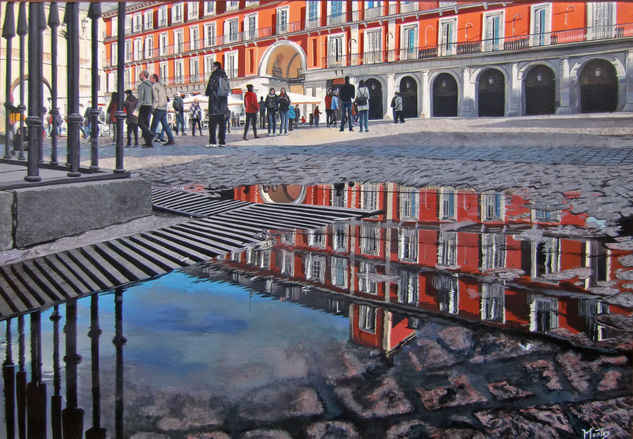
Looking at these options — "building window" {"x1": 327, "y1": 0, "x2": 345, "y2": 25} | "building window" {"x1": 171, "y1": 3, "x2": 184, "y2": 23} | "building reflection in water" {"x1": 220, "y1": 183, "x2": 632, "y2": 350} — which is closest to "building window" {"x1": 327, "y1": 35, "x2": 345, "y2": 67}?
"building window" {"x1": 327, "y1": 0, "x2": 345, "y2": 25}

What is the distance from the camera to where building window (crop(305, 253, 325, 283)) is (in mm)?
2016

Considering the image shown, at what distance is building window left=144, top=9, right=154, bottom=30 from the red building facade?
0.03 meters

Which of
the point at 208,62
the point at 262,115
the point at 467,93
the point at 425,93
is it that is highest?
the point at 208,62

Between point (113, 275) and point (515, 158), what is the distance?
597cm

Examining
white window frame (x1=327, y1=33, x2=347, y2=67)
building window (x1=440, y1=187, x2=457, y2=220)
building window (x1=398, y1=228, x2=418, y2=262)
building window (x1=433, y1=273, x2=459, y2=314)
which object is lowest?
building window (x1=433, y1=273, x2=459, y2=314)

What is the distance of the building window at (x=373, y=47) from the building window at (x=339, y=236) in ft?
33.3

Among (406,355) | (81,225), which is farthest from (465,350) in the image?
(81,225)

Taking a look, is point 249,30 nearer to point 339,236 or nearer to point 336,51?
point 336,51

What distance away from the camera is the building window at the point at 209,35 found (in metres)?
13.1

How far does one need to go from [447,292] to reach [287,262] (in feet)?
2.29

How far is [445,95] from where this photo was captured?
529 inches

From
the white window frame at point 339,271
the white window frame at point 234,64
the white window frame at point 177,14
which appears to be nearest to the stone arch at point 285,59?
the white window frame at point 234,64

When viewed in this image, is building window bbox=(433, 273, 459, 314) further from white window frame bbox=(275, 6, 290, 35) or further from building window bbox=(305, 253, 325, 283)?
white window frame bbox=(275, 6, 290, 35)

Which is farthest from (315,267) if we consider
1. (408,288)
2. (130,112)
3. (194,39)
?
(194,39)
